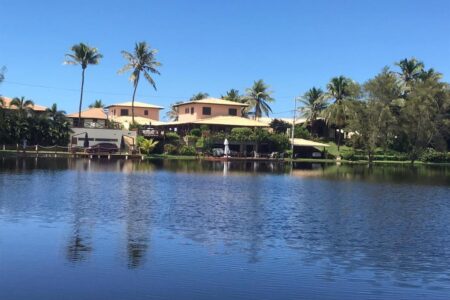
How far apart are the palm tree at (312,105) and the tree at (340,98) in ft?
17.2

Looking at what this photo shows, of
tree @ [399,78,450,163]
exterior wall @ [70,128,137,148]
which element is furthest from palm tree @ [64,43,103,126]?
tree @ [399,78,450,163]

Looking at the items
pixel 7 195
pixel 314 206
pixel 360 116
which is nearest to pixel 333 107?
pixel 360 116

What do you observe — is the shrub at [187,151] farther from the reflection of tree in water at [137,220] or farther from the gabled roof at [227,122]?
the reflection of tree in water at [137,220]

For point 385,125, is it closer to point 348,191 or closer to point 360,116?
point 360,116

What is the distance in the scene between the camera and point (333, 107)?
91.4m

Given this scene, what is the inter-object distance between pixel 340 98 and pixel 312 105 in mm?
9956

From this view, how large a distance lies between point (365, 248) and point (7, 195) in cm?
1915

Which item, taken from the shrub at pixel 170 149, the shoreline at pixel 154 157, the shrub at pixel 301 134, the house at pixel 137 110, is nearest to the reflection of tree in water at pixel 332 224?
the shoreline at pixel 154 157

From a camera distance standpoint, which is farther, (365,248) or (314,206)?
(314,206)

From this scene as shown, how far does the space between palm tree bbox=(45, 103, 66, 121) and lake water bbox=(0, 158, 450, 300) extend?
50878 millimetres

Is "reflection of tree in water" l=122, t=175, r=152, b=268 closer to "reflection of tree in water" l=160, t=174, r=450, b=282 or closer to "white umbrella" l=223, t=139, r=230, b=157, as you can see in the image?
"reflection of tree in water" l=160, t=174, r=450, b=282

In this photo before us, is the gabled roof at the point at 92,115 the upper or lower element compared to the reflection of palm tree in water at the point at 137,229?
upper

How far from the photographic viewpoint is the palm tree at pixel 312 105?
102375 millimetres

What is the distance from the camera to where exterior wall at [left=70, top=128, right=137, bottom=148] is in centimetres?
8250
